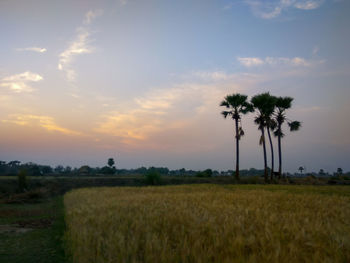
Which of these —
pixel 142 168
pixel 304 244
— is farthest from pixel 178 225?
pixel 142 168

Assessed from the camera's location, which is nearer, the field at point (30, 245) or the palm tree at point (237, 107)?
the field at point (30, 245)

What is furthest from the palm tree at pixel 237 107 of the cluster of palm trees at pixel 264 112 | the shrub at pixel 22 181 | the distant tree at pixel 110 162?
the distant tree at pixel 110 162

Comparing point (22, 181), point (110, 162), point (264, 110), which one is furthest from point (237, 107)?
point (110, 162)

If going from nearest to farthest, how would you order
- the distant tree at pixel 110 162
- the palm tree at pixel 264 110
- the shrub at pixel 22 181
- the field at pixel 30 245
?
the field at pixel 30 245
the shrub at pixel 22 181
the palm tree at pixel 264 110
the distant tree at pixel 110 162

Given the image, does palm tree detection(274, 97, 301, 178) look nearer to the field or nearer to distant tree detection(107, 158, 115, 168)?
the field

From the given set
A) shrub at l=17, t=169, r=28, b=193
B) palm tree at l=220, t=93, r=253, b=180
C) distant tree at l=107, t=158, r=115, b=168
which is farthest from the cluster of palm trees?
distant tree at l=107, t=158, r=115, b=168

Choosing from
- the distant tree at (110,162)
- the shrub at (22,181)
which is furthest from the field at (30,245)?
the distant tree at (110,162)

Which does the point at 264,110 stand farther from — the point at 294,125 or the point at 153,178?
the point at 153,178

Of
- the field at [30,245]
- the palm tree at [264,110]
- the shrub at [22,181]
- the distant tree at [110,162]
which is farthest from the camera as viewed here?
the distant tree at [110,162]

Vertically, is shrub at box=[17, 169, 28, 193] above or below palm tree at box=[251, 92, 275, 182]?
below

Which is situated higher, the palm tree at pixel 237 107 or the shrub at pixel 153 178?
the palm tree at pixel 237 107

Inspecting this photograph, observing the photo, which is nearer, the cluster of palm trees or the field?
the field

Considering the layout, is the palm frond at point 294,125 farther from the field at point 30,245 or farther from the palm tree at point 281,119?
the field at point 30,245

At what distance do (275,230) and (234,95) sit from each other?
123ft
